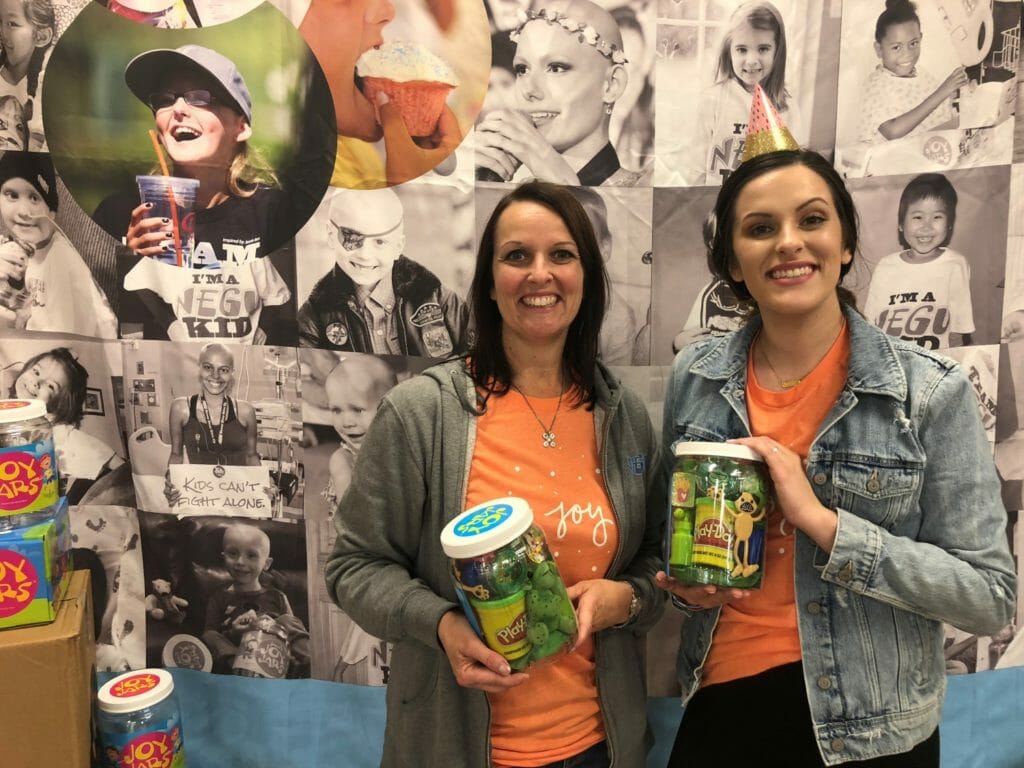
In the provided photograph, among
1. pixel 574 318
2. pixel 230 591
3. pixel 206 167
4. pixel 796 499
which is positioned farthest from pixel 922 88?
pixel 230 591

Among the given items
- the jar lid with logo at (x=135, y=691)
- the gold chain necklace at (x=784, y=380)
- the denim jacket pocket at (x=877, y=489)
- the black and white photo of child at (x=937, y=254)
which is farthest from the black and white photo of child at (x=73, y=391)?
the black and white photo of child at (x=937, y=254)

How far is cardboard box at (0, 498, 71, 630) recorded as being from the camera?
131cm

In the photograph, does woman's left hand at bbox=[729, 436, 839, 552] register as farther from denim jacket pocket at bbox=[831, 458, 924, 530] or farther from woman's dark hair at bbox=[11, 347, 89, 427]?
woman's dark hair at bbox=[11, 347, 89, 427]

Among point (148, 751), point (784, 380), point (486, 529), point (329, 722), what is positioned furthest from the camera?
point (329, 722)

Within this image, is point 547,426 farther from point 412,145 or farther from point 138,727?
point 138,727

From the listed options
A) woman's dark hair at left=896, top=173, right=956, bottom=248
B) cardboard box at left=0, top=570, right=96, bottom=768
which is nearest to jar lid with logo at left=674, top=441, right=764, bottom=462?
woman's dark hair at left=896, top=173, right=956, bottom=248

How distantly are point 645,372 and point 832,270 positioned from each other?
556 mm

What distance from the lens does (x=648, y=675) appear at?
1618mm

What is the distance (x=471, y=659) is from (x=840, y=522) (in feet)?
1.76

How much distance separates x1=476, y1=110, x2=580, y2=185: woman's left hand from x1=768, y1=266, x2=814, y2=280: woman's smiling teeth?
1.84 ft

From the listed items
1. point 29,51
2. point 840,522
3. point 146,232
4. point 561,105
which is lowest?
point 840,522

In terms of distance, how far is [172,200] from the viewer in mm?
1564

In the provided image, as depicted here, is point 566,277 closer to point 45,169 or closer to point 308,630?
point 308,630

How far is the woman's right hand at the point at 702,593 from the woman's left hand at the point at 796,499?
12 centimetres
